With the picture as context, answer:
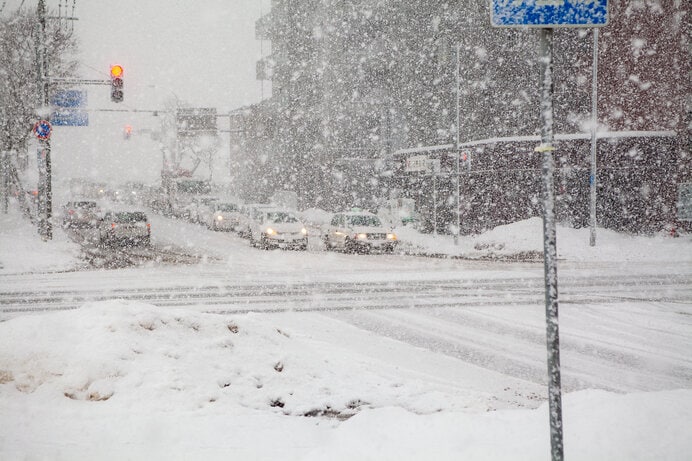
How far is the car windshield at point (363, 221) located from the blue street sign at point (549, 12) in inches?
872

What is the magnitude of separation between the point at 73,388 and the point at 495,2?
4.98 meters

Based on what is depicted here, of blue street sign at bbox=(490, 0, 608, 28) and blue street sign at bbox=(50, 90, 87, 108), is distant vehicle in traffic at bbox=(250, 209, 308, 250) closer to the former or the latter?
blue street sign at bbox=(50, 90, 87, 108)

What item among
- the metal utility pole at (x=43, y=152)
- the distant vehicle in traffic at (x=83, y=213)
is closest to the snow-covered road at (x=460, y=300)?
the metal utility pole at (x=43, y=152)

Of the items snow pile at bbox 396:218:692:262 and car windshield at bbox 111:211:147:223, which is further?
car windshield at bbox 111:211:147:223

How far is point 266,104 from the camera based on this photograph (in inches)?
2482

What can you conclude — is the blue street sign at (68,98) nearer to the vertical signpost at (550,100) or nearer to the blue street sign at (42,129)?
the blue street sign at (42,129)

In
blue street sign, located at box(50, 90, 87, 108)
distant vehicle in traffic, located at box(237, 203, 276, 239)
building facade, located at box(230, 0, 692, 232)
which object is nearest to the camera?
blue street sign, located at box(50, 90, 87, 108)

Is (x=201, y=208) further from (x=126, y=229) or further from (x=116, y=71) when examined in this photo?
(x=116, y=71)

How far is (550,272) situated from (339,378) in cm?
371

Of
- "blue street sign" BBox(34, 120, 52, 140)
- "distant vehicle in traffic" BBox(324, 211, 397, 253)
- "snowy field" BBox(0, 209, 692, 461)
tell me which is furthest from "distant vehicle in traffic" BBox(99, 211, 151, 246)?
"snowy field" BBox(0, 209, 692, 461)

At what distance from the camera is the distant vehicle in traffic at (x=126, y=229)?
88.8 feet

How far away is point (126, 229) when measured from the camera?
27094 millimetres

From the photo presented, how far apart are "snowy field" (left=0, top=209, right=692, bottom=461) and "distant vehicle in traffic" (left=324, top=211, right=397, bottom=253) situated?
469 inches

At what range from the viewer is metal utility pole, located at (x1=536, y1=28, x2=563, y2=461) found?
136 inches
